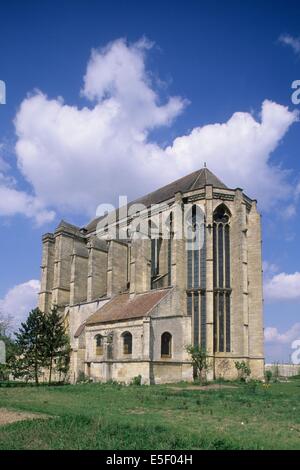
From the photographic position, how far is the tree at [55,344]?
36594 mm

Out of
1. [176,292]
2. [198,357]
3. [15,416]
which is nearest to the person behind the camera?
[15,416]

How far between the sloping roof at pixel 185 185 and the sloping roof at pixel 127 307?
966cm

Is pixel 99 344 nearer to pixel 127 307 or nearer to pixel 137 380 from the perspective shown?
pixel 127 307

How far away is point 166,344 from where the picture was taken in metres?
33.4

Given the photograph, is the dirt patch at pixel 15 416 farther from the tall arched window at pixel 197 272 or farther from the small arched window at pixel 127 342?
the tall arched window at pixel 197 272

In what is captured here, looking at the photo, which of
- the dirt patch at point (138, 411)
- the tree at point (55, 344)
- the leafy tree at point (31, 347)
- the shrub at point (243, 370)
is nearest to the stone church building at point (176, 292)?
the shrub at point (243, 370)

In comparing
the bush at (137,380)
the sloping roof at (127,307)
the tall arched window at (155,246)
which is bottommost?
the bush at (137,380)

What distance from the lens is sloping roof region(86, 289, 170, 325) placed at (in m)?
34.0

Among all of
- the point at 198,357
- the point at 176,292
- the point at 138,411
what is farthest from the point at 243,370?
the point at 138,411

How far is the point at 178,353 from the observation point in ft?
110

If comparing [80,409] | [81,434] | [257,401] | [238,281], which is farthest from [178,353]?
[81,434]

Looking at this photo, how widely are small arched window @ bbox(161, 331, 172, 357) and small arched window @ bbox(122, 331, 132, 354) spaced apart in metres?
2.46

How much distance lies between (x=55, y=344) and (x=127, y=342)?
6.38 metres
